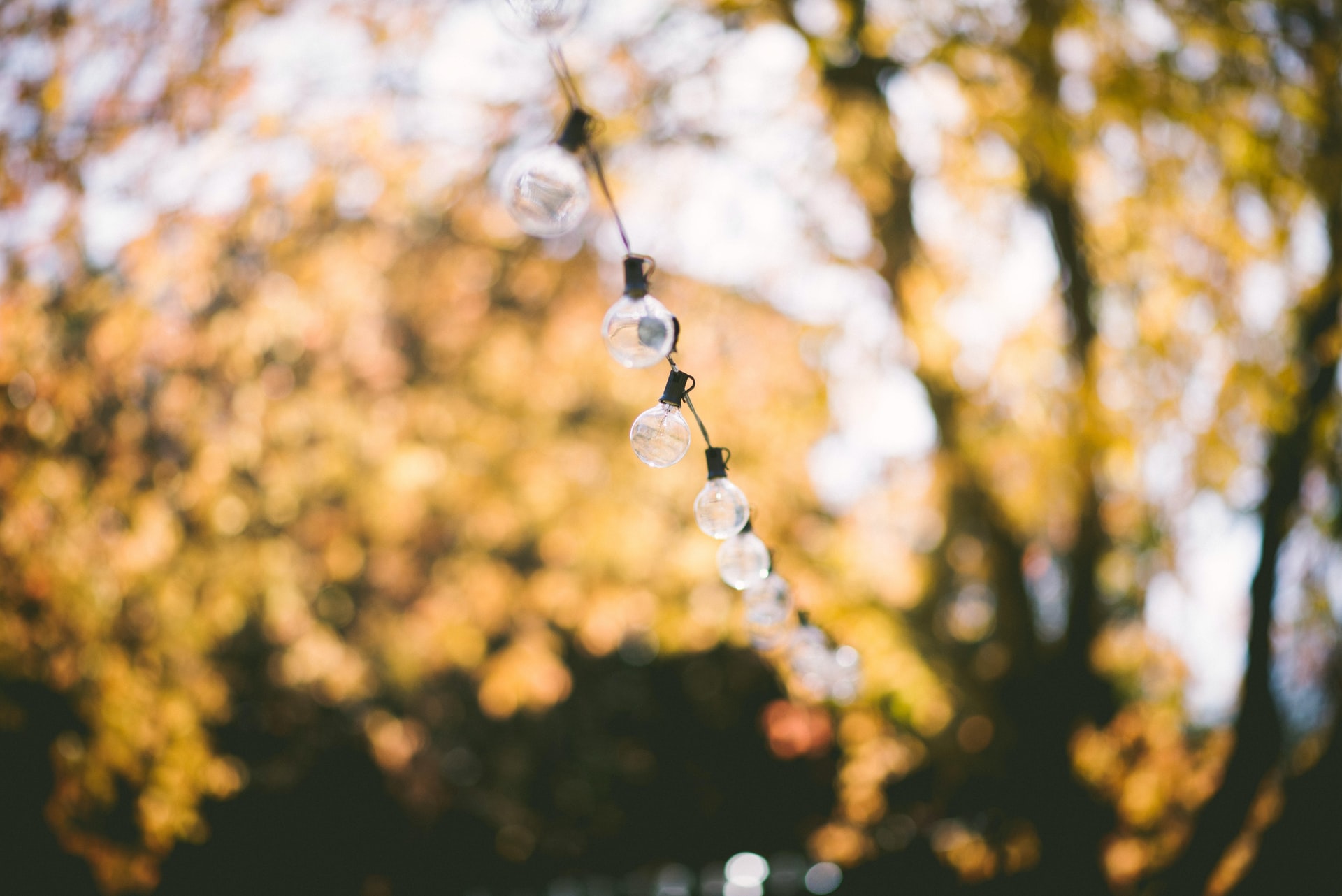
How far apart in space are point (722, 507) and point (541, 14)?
99cm

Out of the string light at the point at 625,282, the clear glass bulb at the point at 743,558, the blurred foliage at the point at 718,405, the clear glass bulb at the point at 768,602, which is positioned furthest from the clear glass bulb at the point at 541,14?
the blurred foliage at the point at 718,405

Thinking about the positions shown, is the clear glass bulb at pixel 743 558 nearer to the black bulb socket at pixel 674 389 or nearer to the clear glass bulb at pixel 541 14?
the black bulb socket at pixel 674 389

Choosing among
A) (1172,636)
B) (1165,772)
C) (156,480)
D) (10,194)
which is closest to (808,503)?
(1172,636)

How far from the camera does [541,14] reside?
1308 mm

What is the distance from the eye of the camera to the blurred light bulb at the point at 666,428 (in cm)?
150

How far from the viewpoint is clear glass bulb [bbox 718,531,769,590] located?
198 cm

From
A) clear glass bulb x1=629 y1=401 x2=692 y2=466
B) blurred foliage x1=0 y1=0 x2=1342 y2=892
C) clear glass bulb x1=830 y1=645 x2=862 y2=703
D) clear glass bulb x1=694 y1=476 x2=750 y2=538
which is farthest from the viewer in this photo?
blurred foliage x1=0 y1=0 x2=1342 y2=892

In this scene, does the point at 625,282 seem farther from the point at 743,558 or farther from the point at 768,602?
the point at 768,602

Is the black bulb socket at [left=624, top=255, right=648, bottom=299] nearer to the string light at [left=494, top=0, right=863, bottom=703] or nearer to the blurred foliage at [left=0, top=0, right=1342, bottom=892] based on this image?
the string light at [left=494, top=0, right=863, bottom=703]

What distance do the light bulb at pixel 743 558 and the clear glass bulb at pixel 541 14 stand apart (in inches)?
47.0

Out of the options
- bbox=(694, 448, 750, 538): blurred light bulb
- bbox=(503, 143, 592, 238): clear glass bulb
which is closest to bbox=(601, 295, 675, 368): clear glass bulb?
bbox=(503, 143, 592, 238): clear glass bulb

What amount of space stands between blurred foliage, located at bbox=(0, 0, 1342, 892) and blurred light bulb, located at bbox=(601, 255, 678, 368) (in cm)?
194

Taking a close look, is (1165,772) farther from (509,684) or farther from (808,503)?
(509,684)

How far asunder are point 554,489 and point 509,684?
1224mm
